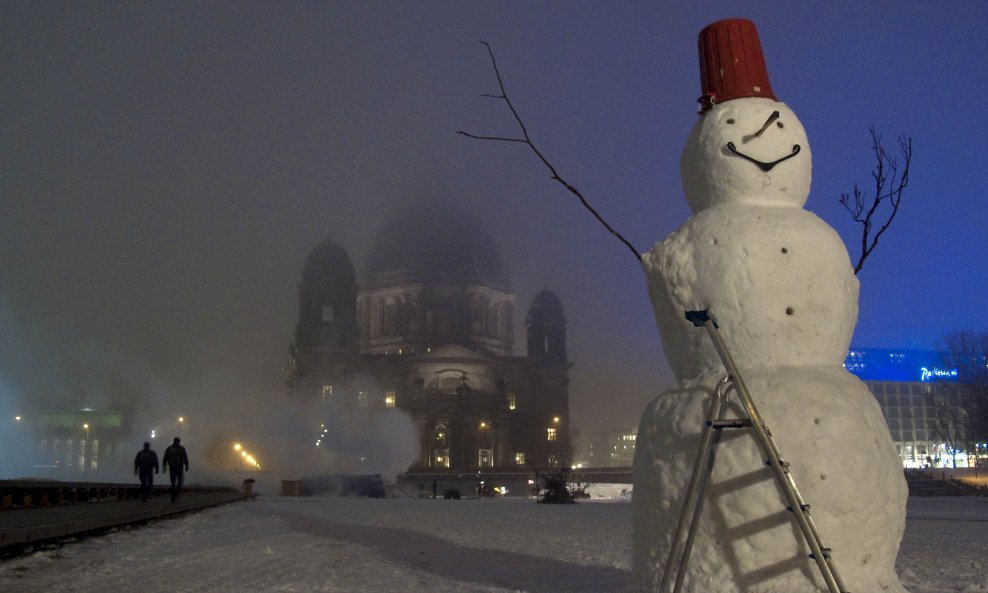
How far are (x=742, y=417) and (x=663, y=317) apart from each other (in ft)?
3.21

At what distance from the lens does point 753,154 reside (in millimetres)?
5988

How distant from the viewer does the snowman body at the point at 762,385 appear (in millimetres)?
5121

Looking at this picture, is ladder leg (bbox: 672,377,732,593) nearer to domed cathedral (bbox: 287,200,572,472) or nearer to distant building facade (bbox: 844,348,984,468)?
domed cathedral (bbox: 287,200,572,472)

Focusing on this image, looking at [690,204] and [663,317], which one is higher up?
[690,204]

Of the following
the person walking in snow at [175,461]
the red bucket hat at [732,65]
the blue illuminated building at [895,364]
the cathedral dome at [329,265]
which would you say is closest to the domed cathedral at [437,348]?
the cathedral dome at [329,265]

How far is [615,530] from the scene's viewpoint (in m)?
16.3

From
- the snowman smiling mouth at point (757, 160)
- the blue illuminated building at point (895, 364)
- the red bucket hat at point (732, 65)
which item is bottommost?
the snowman smiling mouth at point (757, 160)

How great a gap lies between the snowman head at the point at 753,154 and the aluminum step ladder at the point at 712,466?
1212 millimetres

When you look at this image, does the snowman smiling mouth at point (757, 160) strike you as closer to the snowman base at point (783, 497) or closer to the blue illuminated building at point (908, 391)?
the snowman base at point (783, 497)

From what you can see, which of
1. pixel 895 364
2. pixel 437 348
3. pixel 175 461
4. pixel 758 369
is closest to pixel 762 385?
pixel 758 369

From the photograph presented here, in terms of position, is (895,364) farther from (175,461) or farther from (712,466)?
(712,466)

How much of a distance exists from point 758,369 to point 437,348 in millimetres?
82042

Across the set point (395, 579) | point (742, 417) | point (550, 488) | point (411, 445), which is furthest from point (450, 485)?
point (742, 417)

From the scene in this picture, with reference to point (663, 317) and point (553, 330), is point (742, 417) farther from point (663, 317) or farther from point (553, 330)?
point (553, 330)
